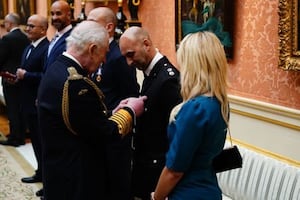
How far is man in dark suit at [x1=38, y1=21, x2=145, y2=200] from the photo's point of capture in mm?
2373

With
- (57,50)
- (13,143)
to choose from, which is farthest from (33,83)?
(13,143)

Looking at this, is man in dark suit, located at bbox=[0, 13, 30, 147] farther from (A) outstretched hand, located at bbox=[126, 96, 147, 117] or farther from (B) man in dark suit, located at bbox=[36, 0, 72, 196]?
(A) outstretched hand, located at bbox=[126, 96, 147, 117]

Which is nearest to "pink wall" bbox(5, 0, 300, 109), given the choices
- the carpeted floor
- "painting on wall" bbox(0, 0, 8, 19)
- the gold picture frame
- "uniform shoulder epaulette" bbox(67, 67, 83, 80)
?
the gold picture frame

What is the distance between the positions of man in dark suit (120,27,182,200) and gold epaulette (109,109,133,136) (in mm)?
145

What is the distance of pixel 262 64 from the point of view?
11.2ft

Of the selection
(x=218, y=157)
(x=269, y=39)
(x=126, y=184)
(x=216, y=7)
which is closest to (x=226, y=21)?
(x=216, y=7)

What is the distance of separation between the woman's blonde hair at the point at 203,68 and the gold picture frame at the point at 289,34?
3.60 ft

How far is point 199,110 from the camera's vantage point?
197 centimetres

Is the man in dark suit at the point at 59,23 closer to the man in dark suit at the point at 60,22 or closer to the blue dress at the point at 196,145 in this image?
the man in dark suit at the point at 60,22

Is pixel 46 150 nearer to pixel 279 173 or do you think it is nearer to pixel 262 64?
pixel 279 173

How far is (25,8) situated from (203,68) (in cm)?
785

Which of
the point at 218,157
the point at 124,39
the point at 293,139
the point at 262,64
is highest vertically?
the point at 124,39

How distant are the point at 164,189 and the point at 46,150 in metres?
0.75

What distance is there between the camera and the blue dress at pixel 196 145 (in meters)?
1.97
